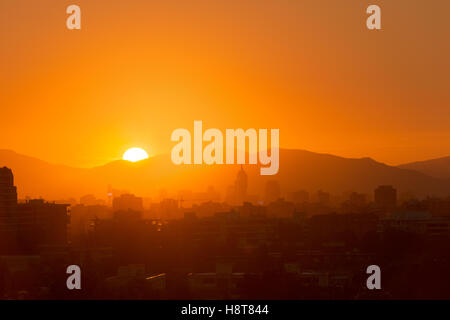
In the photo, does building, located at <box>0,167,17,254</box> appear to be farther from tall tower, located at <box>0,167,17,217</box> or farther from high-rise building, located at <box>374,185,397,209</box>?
high-rise building, located at <box>374,185,397,209</box>

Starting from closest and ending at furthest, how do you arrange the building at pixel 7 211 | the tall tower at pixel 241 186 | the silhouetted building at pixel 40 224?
the building at pixel 7 211 → the silhouetted building at pixel 40 224 → the tall tower at pixel 241 186

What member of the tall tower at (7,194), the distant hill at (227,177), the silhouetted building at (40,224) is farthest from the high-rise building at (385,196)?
the tall tower at (7,194)

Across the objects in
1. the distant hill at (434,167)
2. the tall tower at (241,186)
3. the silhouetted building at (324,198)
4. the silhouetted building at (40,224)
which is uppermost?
the distant hill at (434,167)

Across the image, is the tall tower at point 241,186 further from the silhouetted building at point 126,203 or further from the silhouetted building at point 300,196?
the silhouetted building at point 126,203

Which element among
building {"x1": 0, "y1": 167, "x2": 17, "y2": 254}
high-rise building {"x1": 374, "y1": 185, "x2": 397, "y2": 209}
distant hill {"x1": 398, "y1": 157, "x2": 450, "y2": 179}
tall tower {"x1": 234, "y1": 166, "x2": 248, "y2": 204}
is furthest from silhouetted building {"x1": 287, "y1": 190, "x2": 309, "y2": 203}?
building {"x1": 0, "y1": 167, "x2": 17, "y2": 254}

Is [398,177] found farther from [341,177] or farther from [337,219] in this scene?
[337,219]
